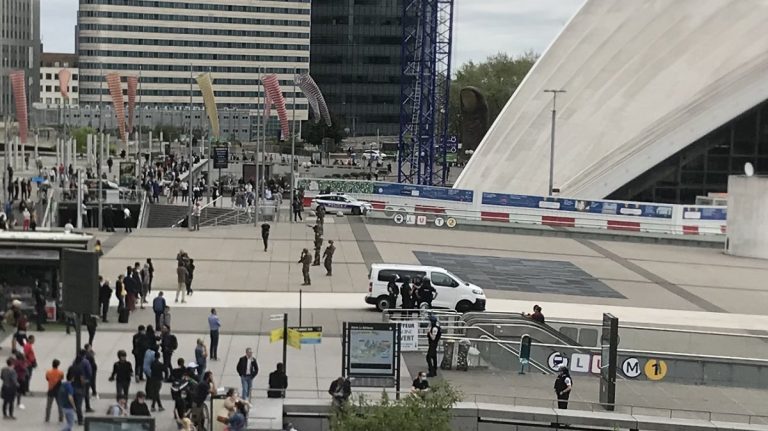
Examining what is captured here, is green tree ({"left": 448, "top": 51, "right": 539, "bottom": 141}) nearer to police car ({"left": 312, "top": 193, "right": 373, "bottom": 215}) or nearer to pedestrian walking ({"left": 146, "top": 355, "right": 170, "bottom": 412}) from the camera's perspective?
police car ({"left": 312, "top": 193, "right": 373, "bottom": 215})

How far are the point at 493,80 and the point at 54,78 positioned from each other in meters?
62.7

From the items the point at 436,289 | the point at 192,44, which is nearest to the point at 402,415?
the point at 436,289

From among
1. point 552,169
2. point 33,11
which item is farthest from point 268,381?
point 33,11

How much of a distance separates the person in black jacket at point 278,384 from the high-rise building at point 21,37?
124043mm

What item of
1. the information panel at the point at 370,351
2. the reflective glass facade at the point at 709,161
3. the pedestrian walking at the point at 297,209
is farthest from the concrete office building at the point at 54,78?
the information panel at the point at 370,351

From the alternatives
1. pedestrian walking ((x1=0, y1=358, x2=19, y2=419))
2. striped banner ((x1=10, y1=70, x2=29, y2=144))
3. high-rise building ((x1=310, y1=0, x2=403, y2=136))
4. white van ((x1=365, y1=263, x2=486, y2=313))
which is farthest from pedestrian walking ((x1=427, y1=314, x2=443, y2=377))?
high-rise building ((x1=310, y1=0, x2=403, y2=136))

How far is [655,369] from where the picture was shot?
68.9ft

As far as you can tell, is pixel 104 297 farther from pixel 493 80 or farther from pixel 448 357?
pixel 493 80

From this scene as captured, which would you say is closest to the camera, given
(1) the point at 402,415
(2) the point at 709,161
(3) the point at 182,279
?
(1) the point at 402,415

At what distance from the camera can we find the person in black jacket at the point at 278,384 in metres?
18.0

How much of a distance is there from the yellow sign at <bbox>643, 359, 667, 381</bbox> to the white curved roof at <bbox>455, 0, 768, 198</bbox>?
29.8m

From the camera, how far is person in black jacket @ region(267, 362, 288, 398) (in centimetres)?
1795

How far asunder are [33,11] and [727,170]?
128m

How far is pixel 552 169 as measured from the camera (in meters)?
51.7
